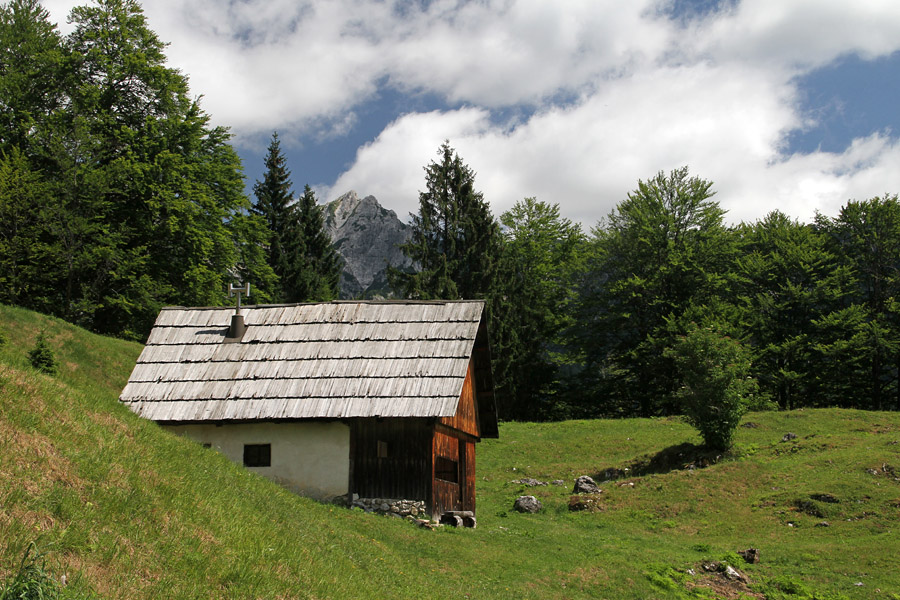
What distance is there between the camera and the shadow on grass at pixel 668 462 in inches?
1063

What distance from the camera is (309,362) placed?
19078mm

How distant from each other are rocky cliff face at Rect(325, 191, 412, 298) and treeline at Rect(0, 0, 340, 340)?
84.3 m

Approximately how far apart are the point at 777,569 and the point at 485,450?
54.4 feet

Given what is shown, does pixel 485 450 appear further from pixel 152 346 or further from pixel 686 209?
pixel 686 209

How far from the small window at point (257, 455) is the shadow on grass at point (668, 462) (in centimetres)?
1390

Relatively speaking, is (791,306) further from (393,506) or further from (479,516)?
(393,506)

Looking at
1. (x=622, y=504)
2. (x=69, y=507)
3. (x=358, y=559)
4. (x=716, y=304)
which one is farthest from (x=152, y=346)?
(x=716, y=304)

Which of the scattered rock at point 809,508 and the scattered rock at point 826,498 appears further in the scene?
the scattered rock at point 826,498

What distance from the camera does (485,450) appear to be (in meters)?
31.9

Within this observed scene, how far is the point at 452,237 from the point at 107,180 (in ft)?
65.0

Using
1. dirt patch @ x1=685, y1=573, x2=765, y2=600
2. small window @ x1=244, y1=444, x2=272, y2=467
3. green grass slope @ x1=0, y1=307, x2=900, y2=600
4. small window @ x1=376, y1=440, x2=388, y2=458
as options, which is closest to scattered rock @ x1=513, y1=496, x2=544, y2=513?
green grass slope @ x1=0, y1=307, x2=900, y2=600

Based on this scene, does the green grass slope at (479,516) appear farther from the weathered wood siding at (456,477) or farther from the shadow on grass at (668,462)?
the weathered wood siding at (456,477)

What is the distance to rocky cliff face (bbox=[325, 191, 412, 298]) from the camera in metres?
126

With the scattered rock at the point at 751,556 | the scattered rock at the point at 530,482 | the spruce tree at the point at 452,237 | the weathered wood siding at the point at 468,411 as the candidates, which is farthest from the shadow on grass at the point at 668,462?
the spruce tree at the point at 452,237
